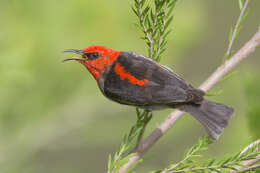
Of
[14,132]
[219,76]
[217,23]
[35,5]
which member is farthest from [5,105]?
[217,23]

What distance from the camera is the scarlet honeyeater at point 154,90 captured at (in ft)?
10.5

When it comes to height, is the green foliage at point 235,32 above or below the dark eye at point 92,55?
above

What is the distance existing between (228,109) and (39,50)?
1.97 meters

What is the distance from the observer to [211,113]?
3.40m

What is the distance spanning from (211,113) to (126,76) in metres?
0.92

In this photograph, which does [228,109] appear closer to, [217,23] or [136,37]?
[136,37]

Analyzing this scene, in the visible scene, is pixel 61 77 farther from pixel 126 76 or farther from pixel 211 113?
pixel 211 113

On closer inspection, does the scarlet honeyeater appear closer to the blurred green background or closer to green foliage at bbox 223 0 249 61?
the blurred green background

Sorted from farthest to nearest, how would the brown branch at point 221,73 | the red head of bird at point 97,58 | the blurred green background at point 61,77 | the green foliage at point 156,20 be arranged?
the red head of bird at point 97,58 → the blurred green background at point 61,77 → the brown branch at point 221,73 → the green foliage at point 156,20

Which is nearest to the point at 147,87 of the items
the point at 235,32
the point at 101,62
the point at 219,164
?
the point at 101,62

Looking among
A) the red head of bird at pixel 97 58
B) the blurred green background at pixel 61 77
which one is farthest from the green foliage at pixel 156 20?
the red head of bird at pixel 97 58

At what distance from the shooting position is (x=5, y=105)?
340 centimetres

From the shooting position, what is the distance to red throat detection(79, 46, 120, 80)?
3641 millimetres

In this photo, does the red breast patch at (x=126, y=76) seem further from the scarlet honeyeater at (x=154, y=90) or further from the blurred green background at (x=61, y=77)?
the blurred green background at (x=61, y=77)
